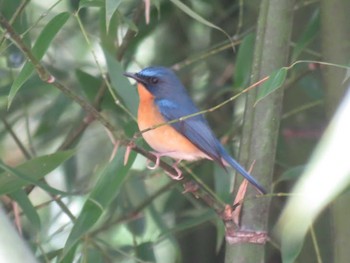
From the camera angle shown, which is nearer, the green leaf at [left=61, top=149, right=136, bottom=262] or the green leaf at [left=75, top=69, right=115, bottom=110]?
the green leaf at [left=61, top=149, right=136, bottom=262]

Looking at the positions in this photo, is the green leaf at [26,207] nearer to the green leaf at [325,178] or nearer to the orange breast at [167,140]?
the orange breast at [167,140]

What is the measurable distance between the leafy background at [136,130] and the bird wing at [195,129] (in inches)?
3.6

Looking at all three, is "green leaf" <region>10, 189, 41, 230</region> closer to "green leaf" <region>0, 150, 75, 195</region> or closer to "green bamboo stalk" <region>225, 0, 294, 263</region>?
"green leaf" <region>0, 150, 75, 195</region>

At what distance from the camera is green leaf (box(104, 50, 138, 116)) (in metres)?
1.93

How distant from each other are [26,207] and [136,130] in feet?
1.34

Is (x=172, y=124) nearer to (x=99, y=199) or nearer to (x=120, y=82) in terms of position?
(x=120, y=82)

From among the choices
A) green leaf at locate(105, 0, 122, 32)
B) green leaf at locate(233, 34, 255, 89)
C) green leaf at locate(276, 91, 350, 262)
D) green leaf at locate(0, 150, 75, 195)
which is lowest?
green leaf at locate(276, 91, 350, 262)

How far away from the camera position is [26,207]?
6.17ft

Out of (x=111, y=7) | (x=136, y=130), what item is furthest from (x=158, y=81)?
(x=111, y=7)

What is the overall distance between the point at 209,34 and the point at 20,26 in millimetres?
1076

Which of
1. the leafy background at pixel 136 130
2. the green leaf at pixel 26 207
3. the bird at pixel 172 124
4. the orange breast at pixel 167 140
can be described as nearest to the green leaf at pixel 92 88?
the leafy background at pixel 136 130

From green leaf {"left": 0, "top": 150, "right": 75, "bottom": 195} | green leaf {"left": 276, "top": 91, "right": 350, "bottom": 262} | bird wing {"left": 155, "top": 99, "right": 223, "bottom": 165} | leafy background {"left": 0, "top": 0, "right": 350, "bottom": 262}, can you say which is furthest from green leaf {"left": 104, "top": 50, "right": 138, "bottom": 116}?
green leaf {"left": 276, "top": 91, "right": 350, "bottom": 262}

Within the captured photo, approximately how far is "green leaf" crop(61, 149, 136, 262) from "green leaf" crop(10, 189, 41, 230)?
12cm

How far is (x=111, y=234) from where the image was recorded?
2.76 meters
